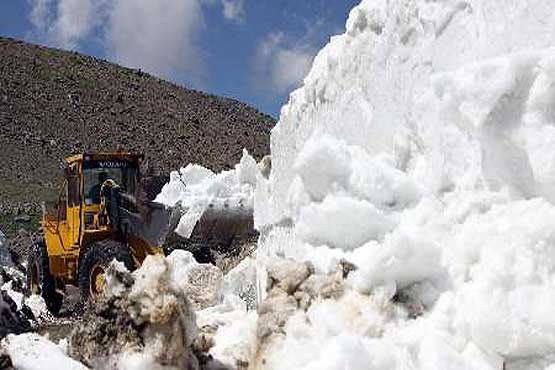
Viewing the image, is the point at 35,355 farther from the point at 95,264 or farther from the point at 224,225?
the point at 224,225

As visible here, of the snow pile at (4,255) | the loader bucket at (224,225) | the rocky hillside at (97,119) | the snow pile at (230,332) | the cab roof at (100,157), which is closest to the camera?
the snow pile at (230,332)

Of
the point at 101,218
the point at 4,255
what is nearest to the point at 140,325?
the point at 101,218

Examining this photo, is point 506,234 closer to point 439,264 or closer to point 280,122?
point 439,264

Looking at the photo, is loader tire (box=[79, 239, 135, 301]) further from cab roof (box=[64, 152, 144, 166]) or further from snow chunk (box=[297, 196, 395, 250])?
snow chunk (box=[297, 196, 395, 250])

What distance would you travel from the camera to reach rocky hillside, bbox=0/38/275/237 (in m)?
49.3

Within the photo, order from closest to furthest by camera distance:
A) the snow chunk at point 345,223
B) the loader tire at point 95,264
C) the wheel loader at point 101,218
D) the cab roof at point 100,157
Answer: the snow chunk at point 345,223
the loader tire at point 95,264
the wheel loader at point 101,218
the cab roof at point 100,157

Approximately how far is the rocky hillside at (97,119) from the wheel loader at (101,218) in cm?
2929

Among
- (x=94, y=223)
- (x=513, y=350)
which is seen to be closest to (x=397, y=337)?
(x=513, y=350)

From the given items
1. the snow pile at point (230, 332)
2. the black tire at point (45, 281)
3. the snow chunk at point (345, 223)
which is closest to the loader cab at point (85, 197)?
the black tire at point (45, 281)

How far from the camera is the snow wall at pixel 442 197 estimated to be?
173 inches

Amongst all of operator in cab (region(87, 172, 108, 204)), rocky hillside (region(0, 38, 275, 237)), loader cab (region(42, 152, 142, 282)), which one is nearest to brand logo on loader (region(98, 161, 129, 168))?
loader cab (region(42, 152, 142, 282))

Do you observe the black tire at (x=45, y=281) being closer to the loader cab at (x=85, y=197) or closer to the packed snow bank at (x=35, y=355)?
the loader cab at (x=85, y=197)

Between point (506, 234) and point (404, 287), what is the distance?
61 cm

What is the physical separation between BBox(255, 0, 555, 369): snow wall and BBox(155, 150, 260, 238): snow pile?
9.43 metres
